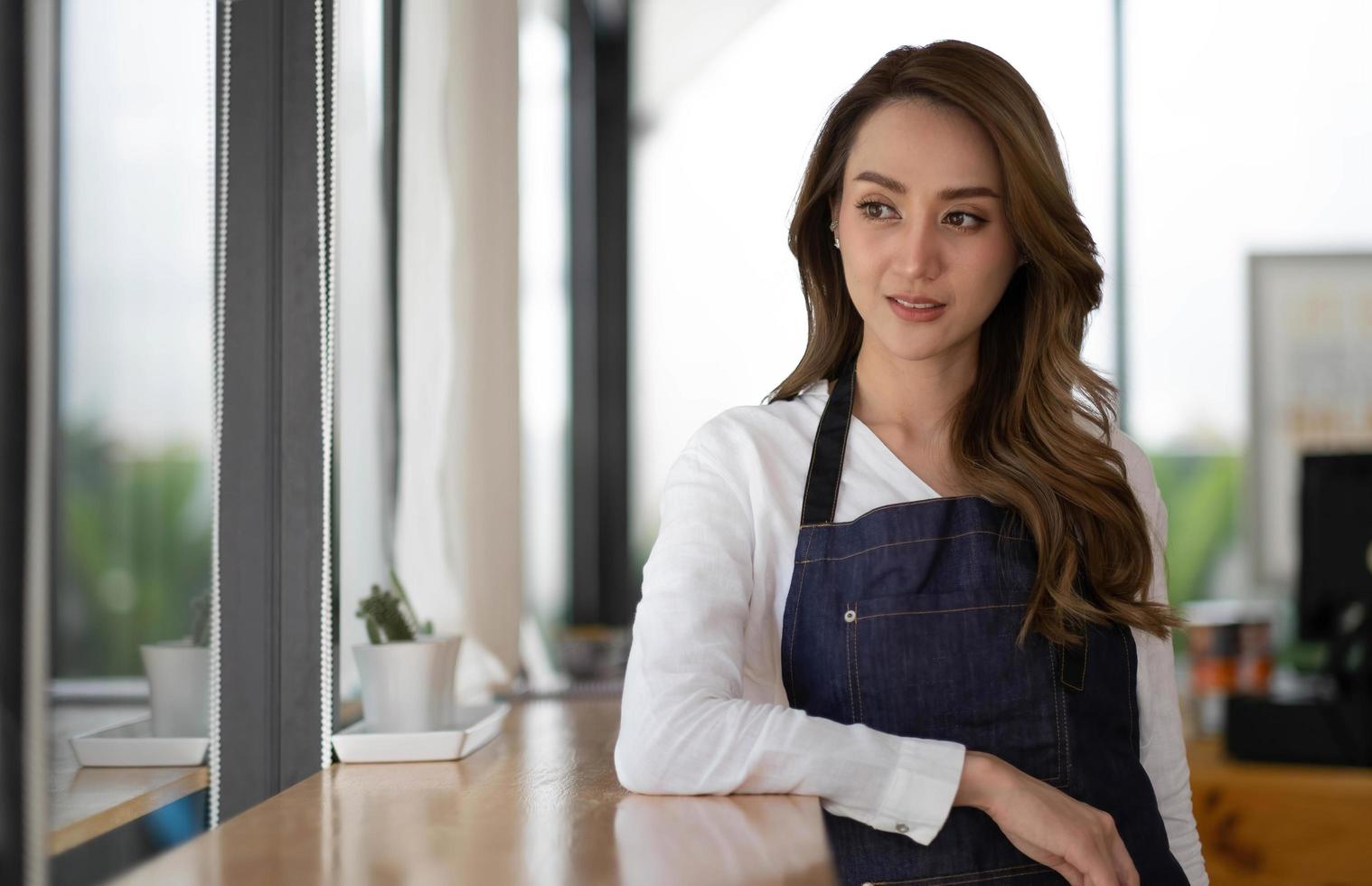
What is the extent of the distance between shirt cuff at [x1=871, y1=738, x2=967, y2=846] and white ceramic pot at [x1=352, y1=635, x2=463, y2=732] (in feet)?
1.89

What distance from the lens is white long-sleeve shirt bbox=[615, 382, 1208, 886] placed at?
1186 mm

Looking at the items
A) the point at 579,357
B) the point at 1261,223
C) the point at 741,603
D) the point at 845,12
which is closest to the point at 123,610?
the point at 741,603

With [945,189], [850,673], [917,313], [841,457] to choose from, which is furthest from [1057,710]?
[945,189]

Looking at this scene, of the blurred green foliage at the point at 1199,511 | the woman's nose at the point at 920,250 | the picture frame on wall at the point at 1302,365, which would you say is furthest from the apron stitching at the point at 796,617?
the picture frame on wall at the point at 1302,365

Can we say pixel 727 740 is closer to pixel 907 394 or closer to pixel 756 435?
pixel 756 435

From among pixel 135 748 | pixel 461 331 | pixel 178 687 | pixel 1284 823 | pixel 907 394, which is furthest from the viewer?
pixel 1284 823

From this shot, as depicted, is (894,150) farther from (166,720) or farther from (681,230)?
(681,230)

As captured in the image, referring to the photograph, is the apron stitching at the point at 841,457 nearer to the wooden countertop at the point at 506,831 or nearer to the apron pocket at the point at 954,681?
the apron pocket at the point at 954,681

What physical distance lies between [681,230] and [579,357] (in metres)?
0.53

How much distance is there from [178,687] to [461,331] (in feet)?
2.54

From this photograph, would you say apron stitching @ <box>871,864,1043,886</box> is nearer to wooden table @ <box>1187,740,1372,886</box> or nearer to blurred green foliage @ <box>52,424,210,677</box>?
blurred green foliage @ <box>52,424,210,677</box>

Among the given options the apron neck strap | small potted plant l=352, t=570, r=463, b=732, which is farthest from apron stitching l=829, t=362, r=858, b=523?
small potted plant l=352, t=570, r=463, b=732

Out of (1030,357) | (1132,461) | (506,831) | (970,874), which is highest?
(1030,357)

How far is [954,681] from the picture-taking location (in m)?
1.33
